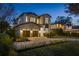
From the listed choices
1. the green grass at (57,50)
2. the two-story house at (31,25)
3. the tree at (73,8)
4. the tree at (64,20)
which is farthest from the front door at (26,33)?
the tree at (73,8)

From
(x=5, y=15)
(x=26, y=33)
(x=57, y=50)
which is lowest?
(x=57, y=50)

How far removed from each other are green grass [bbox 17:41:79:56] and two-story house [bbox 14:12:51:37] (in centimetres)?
12

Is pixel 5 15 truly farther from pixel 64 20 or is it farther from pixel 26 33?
pixel 64 20

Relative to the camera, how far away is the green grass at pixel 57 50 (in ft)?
4.74

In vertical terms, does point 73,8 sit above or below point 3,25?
above

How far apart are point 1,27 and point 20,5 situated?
9.1 inches

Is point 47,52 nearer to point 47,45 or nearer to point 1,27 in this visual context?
point 47,45

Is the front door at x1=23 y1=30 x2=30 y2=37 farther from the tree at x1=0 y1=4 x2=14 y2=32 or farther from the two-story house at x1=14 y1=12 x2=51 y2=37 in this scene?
the tree at x1=0 y1=4 x2=14 y2=32

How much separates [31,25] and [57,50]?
0.28 meters

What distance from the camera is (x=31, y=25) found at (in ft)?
4.85

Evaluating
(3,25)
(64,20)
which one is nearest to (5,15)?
(3,25)

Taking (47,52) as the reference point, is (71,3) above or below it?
above

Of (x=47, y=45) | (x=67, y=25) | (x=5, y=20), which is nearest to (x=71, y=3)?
(x=67, y=25)

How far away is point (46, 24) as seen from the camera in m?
1.48
